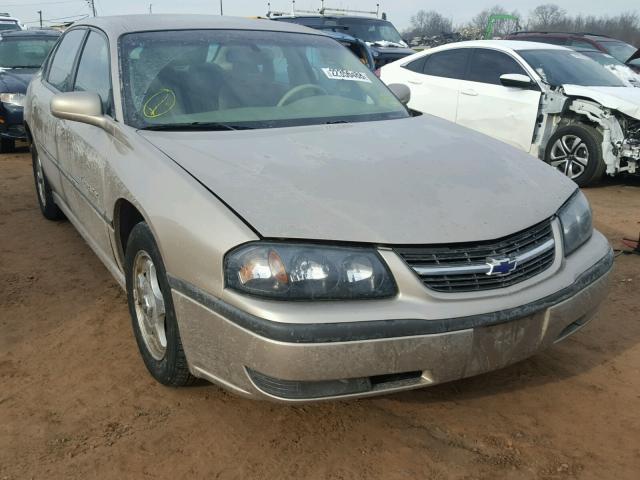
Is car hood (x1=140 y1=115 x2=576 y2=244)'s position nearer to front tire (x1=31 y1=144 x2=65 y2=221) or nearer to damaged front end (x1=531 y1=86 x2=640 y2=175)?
front tire (x1=31 y1=144 x2=65 y2=221)

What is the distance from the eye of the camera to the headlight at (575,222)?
2.57 meters

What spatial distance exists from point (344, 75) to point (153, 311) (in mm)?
1820

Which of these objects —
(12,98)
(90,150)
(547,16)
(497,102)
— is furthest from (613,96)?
(547,16)

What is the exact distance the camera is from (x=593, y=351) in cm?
312

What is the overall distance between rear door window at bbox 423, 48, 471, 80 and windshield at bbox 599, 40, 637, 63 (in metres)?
5.60

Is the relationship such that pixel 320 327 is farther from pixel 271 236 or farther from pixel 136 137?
pixel 136 137

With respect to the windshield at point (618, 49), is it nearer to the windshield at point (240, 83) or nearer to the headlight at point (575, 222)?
the windshield at point (240, 83)

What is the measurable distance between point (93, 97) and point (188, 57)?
1.75 feet

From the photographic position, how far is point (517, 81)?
693 centimetres

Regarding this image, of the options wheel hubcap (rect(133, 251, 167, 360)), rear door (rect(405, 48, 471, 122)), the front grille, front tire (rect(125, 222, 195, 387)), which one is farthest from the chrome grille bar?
rear door (rect(405, 48, 471, 122))

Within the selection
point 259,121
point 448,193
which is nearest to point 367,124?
point 259,121

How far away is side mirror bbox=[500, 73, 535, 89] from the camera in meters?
6.92

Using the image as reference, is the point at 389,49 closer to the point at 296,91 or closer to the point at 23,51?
the point at 23,51

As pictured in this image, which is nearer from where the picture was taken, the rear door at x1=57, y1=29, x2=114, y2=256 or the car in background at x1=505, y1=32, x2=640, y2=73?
the rear door at x1=57, y1=29, x2=114, y2=256
